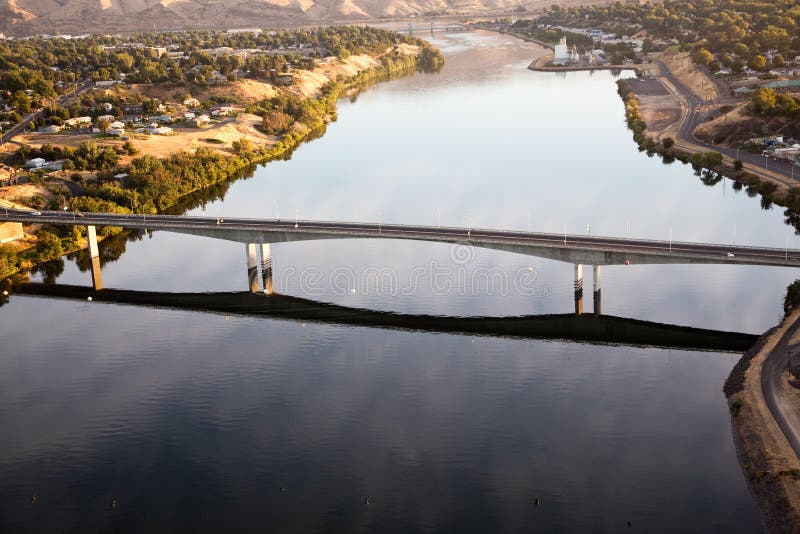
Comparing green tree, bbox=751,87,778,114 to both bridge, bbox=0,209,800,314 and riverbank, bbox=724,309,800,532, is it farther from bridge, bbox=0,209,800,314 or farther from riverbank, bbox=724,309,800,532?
riverbank, bbox=724,309,800,532

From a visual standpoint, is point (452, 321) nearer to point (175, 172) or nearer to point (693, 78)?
point (175, 172)

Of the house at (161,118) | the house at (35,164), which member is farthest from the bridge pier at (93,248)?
the house at (161,118)

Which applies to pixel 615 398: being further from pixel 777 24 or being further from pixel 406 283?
pixel 777 24

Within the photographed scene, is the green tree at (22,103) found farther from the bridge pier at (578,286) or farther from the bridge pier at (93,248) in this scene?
the bridge pier at (578,286)

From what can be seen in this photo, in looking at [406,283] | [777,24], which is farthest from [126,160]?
[777,24]

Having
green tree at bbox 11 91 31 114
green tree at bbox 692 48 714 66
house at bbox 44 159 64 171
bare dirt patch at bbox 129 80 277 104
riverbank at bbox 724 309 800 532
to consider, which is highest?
green tree at bbox 692 48 714 66

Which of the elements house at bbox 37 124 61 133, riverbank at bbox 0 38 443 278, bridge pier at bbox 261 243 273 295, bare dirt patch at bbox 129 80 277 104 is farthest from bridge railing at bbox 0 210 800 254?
bare dirt patch at bbox 129 80 277 104

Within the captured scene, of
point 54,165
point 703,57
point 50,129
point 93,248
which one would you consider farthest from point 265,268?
point 703,57
